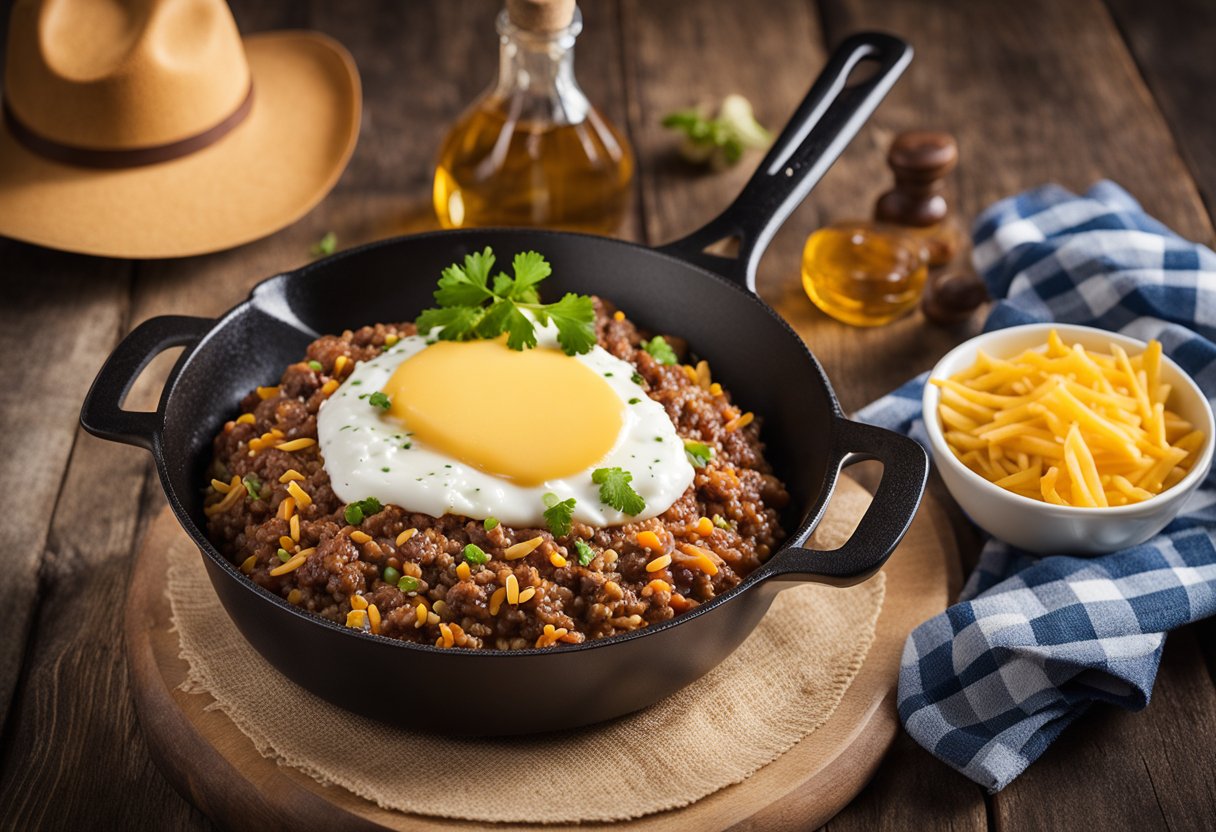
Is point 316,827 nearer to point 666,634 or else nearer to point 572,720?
point 572,720

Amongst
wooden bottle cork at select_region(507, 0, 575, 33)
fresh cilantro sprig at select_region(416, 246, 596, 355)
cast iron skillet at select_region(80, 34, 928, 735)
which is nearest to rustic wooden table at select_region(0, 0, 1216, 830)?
cast iron skillet at select_region(80, 34, 928, 735)

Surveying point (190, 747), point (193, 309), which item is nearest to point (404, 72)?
point (193, 309)

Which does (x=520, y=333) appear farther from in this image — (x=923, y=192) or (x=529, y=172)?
(x=923, y=192)

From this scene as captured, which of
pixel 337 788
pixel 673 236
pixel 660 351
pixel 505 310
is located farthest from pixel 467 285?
pixel 673 236

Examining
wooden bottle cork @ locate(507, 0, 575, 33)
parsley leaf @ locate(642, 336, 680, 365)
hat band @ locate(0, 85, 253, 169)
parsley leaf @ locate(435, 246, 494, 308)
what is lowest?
parsley leaf @ locate(642, 336, 680, 365)

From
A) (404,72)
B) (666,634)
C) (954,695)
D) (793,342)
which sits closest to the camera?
(666,634)

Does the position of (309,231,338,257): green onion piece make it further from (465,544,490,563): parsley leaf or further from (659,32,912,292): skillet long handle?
(465,544,490,563): parsley leaf

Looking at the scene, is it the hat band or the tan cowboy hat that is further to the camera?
the hat band
